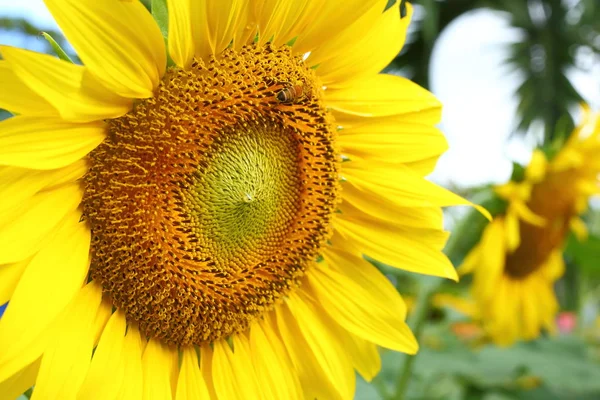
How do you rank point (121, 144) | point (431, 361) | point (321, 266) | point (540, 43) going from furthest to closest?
point (540, 43), point (431, 361), point (321, 266), point (121, 144)

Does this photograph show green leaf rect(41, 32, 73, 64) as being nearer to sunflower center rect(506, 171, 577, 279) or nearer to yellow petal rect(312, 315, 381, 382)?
yellow petal rect(312, 315, 381, 382)

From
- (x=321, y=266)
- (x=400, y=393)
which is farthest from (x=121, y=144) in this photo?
(x=400, y=393)

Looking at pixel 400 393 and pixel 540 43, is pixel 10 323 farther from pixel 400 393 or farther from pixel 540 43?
pixel 540 43

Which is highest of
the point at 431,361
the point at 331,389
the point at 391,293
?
the point at 391,293

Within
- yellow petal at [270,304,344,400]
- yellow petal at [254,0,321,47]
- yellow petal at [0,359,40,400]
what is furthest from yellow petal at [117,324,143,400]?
yellow petal at [254,0,321,47]

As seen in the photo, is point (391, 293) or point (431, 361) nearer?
point (391, 293)

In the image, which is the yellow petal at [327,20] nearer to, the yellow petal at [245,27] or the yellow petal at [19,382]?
the yellow petal at [245,27]

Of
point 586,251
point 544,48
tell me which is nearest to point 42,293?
point 586,251
